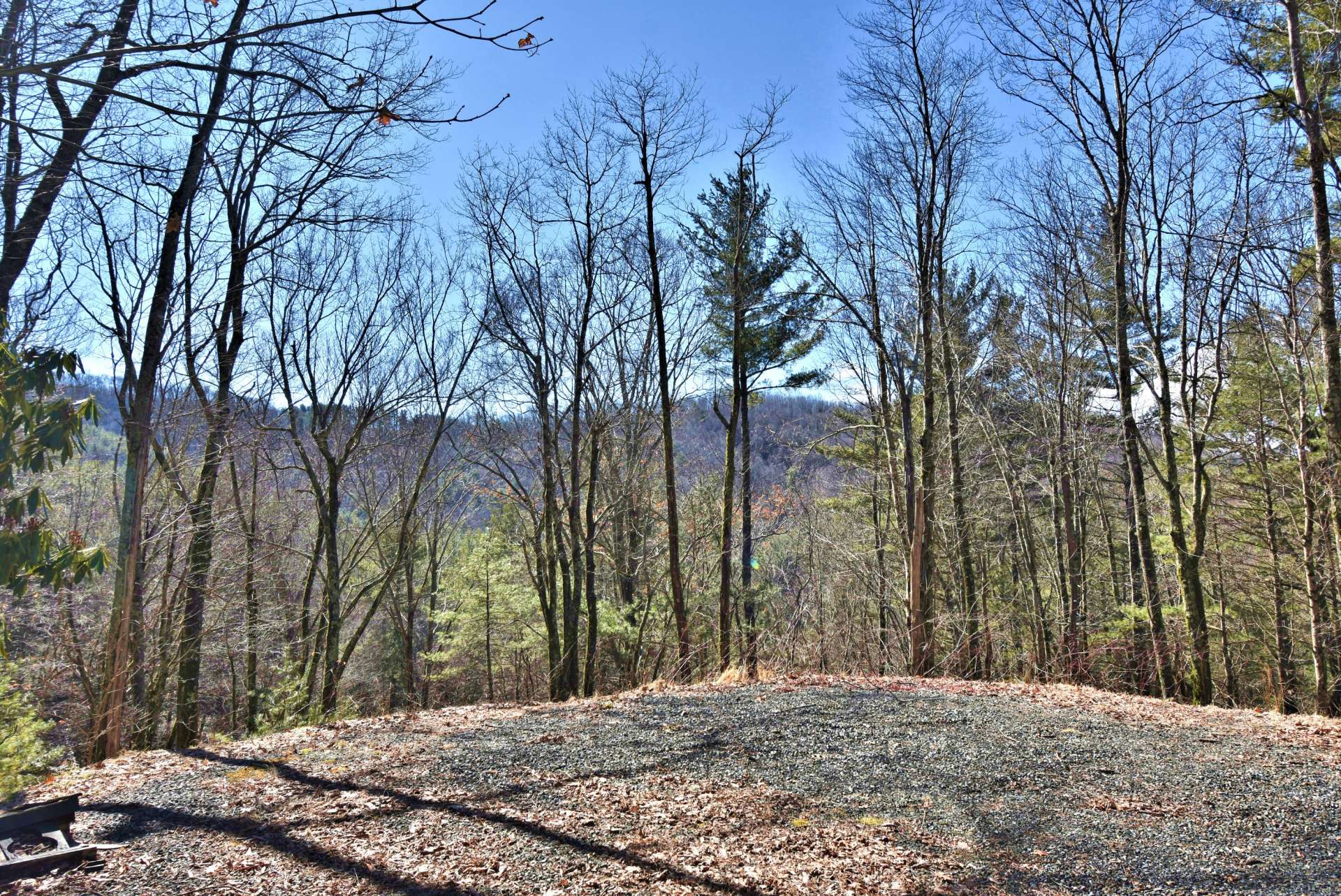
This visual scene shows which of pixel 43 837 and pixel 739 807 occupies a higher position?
pixel 43 837

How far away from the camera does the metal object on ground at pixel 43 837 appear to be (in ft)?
10.8

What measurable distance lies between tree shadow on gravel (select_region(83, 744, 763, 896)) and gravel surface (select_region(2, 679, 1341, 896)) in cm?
1

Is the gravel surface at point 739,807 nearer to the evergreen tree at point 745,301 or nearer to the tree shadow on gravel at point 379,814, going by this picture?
the tree shadow on gravel at point 379,814

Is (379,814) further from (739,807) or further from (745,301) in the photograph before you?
(745,301)

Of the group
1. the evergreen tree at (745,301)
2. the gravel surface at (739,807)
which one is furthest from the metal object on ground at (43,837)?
the evergreen tree at (745,301)

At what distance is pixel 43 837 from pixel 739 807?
3623 mm

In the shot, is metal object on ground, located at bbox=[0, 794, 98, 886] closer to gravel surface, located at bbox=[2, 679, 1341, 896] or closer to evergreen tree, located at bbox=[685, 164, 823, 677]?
gravel surface, located at bbox=[2, 679, 1341, 896]

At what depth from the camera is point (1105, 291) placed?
1097 cm

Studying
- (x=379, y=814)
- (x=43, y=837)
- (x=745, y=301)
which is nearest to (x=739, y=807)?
(x=379, y=814)

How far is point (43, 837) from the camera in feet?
12.0

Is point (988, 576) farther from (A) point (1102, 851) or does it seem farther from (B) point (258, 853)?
(B) point (258, 853)

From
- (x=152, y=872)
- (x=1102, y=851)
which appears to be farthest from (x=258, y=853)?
(x=1102, y=851)

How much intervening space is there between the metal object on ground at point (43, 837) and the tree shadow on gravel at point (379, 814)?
0.77ft

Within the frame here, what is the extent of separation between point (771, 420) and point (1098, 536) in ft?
36.5
